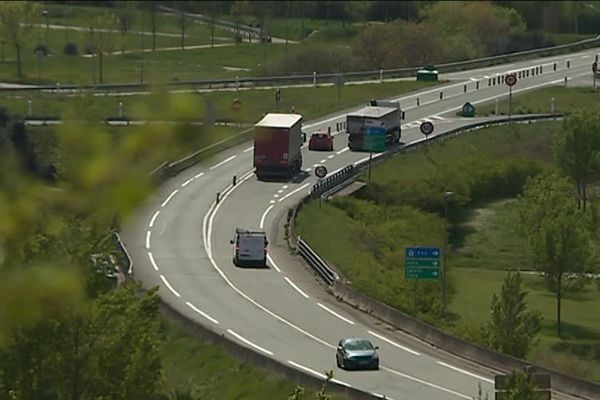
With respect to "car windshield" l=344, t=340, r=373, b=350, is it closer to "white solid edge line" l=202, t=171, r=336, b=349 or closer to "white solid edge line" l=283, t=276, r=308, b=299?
"white solid edge line" l=202, t=171, r=336, b=349

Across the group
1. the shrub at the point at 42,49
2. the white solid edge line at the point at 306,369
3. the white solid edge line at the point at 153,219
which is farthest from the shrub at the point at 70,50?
the white solid edge line at the point at 306,369

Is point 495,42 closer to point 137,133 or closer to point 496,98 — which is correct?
point 496,98

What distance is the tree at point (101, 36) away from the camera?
9107 cm

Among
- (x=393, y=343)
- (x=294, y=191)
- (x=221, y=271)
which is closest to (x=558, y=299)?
(x=393, y=343)

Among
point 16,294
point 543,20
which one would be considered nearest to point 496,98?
point 543,20

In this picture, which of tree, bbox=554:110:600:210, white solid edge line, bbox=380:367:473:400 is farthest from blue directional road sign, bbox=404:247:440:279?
tree, bbox=554:110:600:210

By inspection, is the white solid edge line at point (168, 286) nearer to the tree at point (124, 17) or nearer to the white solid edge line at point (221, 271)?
the white solid edge line at point (221, 271)

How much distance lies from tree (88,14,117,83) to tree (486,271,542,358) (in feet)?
166

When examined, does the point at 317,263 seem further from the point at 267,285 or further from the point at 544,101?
the point at 544,101

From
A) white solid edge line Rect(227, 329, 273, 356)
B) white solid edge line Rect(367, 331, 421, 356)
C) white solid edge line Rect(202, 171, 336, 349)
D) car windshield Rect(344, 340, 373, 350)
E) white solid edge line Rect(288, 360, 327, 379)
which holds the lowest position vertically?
white solid edge line Rect(202, 171, 336, 349)

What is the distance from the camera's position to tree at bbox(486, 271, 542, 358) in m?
36.9

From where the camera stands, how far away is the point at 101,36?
93.1 metres

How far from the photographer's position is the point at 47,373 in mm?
25234

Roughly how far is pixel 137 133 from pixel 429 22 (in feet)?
307
